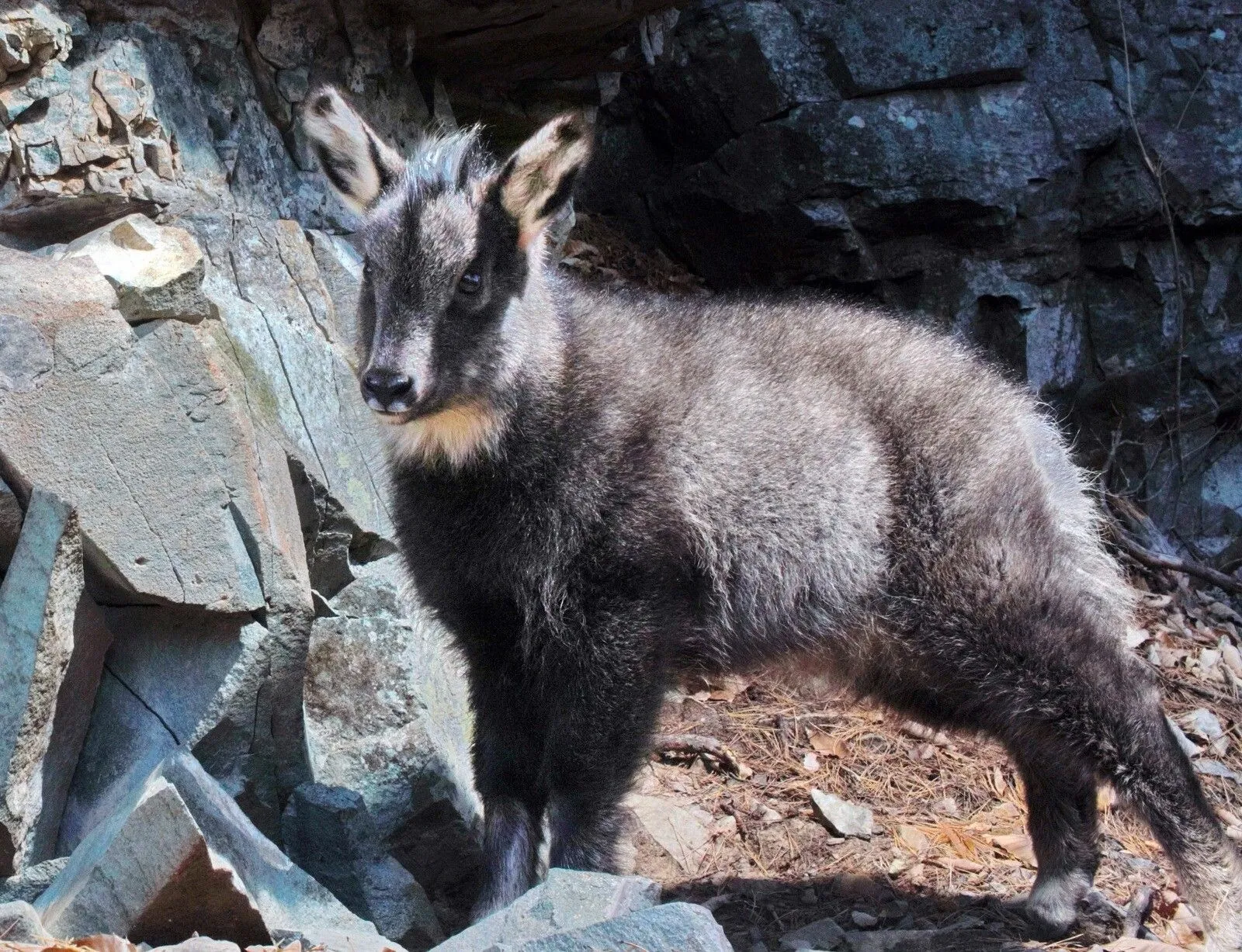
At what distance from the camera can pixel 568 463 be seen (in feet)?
14.9

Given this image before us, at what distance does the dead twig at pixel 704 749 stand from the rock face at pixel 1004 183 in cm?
324

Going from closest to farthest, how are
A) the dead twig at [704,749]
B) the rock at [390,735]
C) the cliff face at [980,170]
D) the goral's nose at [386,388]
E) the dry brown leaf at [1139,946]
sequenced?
the goral's nose at [386,388] → the dry brown leaf at [1139,946] → the rock at [390,735] → the dead twig at [704,749] → the cliff face at [980,170]

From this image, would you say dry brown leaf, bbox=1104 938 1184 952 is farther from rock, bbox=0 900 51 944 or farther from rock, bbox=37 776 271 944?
rock, bbox=0 900 51 944

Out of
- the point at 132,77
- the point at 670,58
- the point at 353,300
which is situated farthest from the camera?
the point at 670,58

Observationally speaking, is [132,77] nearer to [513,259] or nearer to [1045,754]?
[513,259]

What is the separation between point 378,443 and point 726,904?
2.26 meters

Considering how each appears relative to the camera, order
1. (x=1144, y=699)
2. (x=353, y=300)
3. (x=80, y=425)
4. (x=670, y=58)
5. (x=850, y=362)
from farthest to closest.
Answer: (x=670, y=58), (x=353, y=300), (x=850, y=362), (x=1144, y=699), (x=80, y=425)

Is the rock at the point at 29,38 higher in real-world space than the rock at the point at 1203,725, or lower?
higher

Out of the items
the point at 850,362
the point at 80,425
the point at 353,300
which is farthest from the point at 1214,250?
the point at 80,425

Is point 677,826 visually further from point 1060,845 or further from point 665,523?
point 665,523

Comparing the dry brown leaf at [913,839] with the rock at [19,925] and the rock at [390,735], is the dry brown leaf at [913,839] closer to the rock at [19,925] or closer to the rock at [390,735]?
the rock at [390,735]

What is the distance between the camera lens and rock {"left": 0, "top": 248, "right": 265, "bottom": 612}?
4336mm

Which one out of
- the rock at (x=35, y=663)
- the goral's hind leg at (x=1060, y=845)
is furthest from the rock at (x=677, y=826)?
the rock at (x=35, y=663)

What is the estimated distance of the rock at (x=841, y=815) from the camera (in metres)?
5.88
